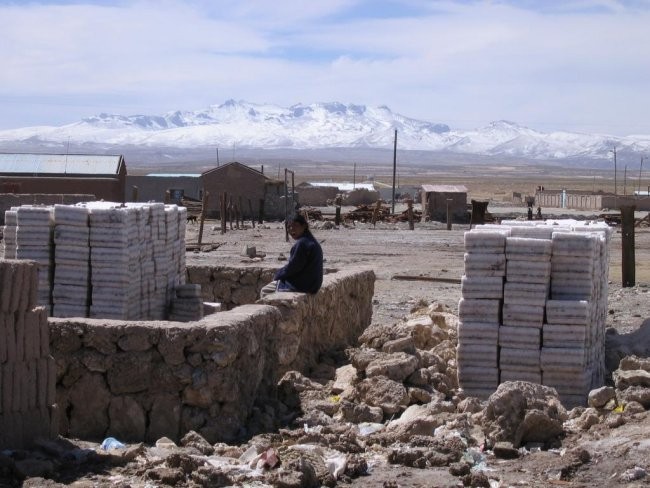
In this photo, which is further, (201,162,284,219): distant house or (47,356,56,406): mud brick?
(201,162,284,219): distant house

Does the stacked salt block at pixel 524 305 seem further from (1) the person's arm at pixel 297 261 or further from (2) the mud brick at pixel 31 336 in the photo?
(2) the mud brick at pixel 31 336

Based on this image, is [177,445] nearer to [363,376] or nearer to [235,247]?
[363,376]

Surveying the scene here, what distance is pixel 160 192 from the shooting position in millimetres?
56906

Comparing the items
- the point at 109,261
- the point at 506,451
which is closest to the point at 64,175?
the point at 109,261

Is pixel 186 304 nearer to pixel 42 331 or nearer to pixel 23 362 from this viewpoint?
pixel 42 331

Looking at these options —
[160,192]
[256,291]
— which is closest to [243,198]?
[160,192]

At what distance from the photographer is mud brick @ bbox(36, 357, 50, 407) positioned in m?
7.28

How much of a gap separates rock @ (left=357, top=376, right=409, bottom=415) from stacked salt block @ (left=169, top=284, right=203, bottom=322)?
3.49 meters

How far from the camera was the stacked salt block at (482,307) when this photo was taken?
981 cm

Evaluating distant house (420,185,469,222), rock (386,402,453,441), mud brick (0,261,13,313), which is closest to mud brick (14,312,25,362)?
mud brick (0,261,13,313)

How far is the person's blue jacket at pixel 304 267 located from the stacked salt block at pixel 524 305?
215cm

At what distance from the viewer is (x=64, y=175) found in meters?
47.0

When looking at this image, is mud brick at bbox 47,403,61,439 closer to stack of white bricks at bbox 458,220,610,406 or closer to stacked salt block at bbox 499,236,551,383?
stack of white bricks at bbox 458,220,610,406

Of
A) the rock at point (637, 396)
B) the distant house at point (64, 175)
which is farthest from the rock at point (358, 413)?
the distant house at point (64, 175)
